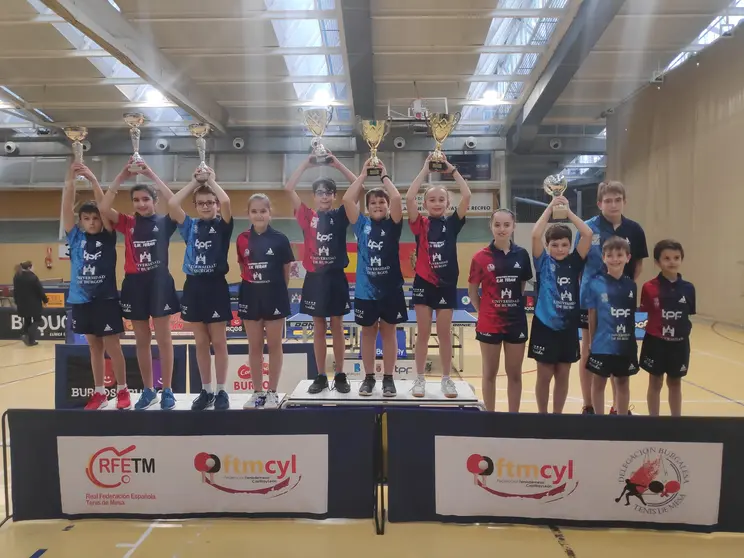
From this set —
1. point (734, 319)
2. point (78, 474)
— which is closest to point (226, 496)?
point (78, 474)

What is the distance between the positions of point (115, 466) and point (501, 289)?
2939mm

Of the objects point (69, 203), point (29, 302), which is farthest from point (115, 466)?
point (29, 302)

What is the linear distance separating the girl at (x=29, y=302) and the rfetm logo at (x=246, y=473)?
8589 mm

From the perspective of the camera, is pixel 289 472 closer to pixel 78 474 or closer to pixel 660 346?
pixel 78 474

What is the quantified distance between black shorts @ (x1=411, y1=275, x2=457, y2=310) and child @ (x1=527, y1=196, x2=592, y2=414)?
0.70 m

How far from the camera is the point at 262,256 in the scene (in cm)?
376

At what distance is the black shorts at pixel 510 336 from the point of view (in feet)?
12.3

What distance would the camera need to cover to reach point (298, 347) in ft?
17.9

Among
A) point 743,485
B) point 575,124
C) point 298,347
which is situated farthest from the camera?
point 575,124

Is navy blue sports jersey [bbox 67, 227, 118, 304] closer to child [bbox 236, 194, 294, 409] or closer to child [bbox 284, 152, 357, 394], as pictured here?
child [bbox 236, 194, 294, 409]

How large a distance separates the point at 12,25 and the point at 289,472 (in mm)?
10575

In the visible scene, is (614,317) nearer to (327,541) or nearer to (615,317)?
(615,317)

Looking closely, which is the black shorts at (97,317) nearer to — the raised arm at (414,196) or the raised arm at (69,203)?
the raised arm at (69,203)

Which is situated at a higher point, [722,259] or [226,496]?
[722,259]
